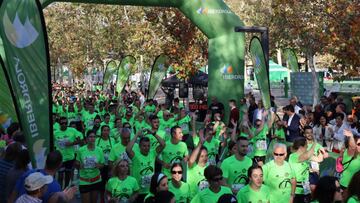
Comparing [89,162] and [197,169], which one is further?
[89,162]

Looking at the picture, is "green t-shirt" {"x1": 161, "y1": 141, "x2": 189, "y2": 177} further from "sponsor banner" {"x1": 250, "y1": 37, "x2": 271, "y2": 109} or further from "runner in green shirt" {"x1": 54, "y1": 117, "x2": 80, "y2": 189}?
"sponsor banner" {"x1": 250, "y1": 37, "x2": 271, "y2": 109}

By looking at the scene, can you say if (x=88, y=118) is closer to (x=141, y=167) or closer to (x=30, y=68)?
(x=141, y=167)

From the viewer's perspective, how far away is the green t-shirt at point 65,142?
35.9 ft

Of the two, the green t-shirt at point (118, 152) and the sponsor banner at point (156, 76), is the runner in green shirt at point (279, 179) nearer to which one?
the green t-shirt at point (118, 152)

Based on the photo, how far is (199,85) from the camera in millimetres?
28078

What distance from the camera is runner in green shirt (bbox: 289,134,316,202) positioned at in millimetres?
7891

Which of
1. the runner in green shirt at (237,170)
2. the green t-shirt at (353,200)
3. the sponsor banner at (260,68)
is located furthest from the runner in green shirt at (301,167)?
the sponsor banner at (260,68)

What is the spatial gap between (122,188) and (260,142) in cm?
445

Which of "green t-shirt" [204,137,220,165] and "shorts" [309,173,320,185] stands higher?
"green t-shirt" [204,137,220,165]

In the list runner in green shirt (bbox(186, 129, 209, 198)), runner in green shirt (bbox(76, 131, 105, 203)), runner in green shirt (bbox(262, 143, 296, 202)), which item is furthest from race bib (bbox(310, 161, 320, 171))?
runner in green shirt (bbox(76, 131, 105, 203))

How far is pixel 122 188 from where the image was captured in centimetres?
730

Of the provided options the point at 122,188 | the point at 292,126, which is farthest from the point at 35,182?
the point at 292,126

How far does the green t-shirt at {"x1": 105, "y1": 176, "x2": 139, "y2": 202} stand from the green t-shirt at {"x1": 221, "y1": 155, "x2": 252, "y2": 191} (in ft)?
4.16

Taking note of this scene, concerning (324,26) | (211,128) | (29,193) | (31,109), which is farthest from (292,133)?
(324,26)
